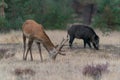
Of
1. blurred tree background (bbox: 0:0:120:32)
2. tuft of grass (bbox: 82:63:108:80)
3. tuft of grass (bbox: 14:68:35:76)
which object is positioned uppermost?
tuft of grass (bbox: 82:63:108:80)

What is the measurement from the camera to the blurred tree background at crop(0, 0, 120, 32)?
39938 mm

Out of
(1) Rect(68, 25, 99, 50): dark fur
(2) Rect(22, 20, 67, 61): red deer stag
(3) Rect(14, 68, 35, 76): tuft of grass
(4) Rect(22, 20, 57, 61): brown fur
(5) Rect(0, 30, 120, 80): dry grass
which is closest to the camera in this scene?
(5) Rect(0, 30, 120, 80): dry grass

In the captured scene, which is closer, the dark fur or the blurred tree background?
the dark fur

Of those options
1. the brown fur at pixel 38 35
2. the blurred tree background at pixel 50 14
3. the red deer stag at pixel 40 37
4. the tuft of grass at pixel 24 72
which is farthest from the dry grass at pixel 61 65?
the blurred tree background at pixel 50 14

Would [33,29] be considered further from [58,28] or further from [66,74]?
[58,28]

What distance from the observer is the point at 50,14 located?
1820 inches

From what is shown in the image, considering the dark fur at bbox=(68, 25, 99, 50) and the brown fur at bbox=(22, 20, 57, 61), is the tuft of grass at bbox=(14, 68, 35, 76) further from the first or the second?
the dark fur at bbox=(68, 25, 99, 50)

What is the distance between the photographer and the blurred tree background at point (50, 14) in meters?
39.9

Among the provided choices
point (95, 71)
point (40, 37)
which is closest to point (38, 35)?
point (40, 37)

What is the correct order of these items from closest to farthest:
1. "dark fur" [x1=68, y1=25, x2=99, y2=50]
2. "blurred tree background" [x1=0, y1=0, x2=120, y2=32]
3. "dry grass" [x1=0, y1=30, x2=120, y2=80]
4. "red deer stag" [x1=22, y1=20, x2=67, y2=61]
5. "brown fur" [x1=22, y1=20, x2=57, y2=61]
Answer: "dry grass" [x1=0, y1=30, x2=120, y2=80] → "red deer stag" [x1=22, y1=20, x2=67, y2=61] → "brown fur" [x1=22, y1=20, x2=57, y2=61] → "dark fur" [x1=68, y1=25, x2=99, y2=50] → "blurred tree background" [x1=0, y1=0, x2=120, y2=32]

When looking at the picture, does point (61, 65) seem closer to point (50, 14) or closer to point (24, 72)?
point (24, 72)

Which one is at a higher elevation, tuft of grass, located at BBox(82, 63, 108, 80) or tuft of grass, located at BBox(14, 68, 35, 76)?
tuft of grass, located at BBox(82, 63, 108, 80)

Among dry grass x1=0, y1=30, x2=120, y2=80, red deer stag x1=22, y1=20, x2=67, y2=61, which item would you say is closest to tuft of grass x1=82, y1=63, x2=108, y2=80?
dry grass x1=0, y1=30, x2=120, y2=80

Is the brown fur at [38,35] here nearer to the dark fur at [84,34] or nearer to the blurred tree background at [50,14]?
the dark fur at [84,34]
